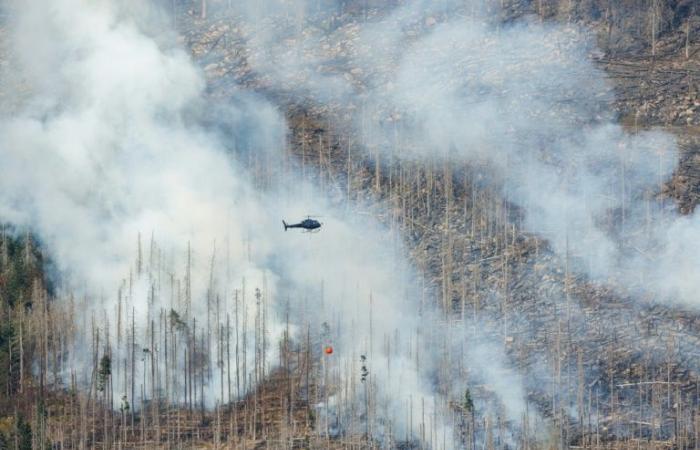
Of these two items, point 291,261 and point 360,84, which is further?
point 360,84

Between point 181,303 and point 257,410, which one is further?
point 181,303

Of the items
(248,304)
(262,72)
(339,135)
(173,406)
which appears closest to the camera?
(173,406)

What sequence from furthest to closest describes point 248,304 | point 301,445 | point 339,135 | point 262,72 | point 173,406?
point 262,72 < point 339,135 < point 248,304 < point 173,406 < point 301,445

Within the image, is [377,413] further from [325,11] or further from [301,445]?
[325,11]

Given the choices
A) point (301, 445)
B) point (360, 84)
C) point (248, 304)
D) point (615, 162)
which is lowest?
point (301, 445)

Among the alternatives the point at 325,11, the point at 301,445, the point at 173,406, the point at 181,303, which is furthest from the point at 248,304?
the point at 325,11

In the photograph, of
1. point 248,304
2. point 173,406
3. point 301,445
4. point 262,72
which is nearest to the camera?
point 301,445

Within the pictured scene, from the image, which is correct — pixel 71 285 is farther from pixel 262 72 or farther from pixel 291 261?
pixel 262 72

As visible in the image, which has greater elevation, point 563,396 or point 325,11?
point 325,11

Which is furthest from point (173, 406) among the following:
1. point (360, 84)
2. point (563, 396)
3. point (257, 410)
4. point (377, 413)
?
point (360, 84)
